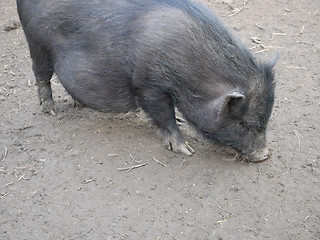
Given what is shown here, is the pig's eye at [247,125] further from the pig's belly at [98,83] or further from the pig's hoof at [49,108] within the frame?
the pig's hoof at [49,108]

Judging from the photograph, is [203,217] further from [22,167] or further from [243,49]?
[22,167]

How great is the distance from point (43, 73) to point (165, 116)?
1.66 m

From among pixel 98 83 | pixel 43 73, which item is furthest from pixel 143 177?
pixel 43 73

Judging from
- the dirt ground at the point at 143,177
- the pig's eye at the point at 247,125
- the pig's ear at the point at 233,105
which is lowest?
the dirt ground at the point at 143,177

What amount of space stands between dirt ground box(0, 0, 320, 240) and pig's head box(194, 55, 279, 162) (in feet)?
0.85

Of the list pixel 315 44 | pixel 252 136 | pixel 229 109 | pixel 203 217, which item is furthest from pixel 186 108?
pixel 315 44

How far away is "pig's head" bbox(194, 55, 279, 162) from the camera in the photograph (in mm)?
4047

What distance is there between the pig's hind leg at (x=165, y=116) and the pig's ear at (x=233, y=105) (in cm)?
65

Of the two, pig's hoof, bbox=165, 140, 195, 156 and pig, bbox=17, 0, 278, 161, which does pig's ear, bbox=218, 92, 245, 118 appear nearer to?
pig, bbox=17, 0, 278, 161

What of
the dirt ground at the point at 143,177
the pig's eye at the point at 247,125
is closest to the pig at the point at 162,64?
the pig's eye at the point at 247,125

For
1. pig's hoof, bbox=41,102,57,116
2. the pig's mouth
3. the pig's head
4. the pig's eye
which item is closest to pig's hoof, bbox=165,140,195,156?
the pig's head

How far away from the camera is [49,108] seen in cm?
541

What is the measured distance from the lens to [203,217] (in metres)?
4.09

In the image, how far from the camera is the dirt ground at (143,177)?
402 centimetres
